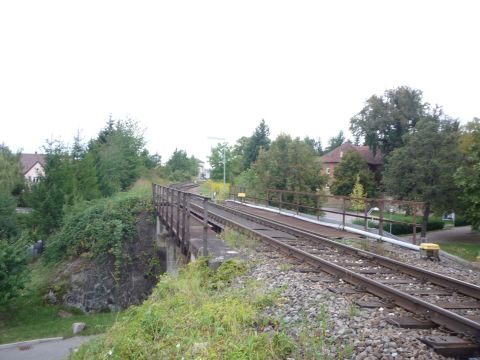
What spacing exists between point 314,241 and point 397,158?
90.5ft

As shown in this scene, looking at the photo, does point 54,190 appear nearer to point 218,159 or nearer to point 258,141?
point 258,141

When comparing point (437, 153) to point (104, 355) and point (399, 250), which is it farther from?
point (104, 355)

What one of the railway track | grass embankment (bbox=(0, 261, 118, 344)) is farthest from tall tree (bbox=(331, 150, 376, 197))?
the railway track

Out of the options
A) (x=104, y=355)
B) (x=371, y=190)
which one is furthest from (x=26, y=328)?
(x=371, y=190)

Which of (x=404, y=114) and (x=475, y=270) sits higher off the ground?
(x=404, y=114)

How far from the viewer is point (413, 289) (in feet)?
20.6

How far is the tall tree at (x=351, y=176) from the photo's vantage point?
50000 millimetres

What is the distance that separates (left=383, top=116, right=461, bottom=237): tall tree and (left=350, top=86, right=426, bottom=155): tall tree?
38.8 feet

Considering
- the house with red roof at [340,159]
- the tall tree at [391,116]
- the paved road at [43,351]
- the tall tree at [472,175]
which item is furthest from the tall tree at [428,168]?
the paved road at [43,351]

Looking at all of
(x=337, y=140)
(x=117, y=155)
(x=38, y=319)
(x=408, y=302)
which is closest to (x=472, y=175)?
(x=408, y=302)

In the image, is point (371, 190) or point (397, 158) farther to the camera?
point (371, 190)

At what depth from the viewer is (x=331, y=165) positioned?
68.2m

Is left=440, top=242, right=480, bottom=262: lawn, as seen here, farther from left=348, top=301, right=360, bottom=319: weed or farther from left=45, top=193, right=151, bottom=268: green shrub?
left=348, top=301, right=360, bottom=319: weed

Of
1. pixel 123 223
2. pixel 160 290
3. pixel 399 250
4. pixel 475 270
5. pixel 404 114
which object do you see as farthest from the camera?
pixel 404 114
